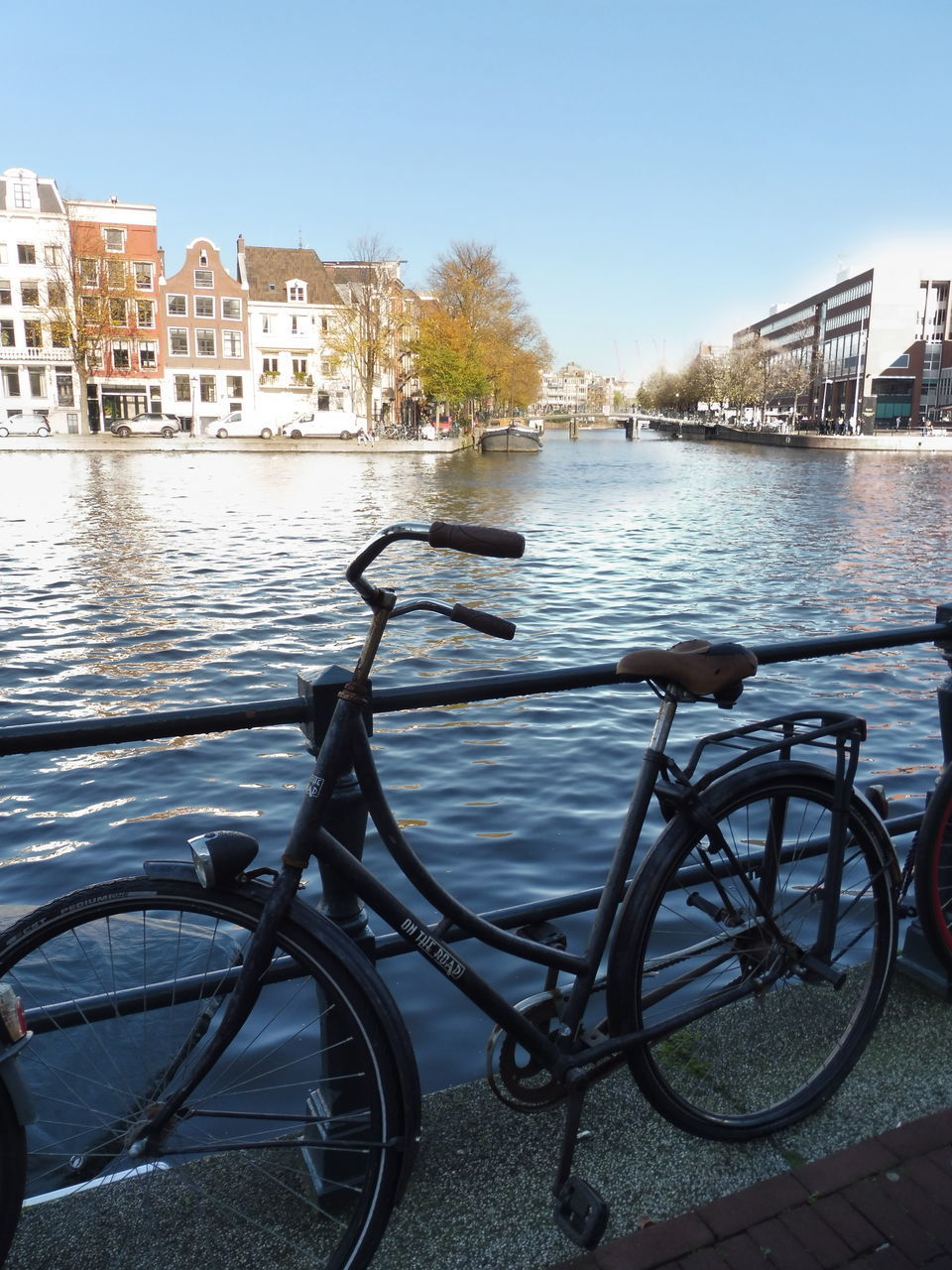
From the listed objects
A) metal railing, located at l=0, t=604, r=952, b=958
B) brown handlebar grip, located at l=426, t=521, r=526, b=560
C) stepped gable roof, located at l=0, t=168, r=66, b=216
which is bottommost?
metal railing, located at l=0, t=604, r=952, b=958

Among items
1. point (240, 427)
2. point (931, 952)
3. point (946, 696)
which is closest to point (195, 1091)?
point (931, 952)

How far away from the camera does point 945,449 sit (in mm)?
71625

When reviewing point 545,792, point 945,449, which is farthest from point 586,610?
point 945,449

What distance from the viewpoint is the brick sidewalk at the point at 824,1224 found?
215cm

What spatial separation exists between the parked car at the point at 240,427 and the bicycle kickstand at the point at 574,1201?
5999 cm

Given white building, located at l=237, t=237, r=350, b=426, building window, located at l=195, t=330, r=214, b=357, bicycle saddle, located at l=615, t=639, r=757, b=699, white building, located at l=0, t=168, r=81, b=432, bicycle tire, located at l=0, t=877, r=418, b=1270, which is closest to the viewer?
bicycle tire, located at l=0, t=877, r=418, b=1270

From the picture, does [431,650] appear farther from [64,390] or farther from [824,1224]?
[64,390]

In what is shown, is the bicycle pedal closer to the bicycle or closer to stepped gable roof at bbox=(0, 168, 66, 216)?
the bicycle

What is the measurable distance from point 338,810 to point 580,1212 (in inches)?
36.3

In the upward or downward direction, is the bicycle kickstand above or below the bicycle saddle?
below

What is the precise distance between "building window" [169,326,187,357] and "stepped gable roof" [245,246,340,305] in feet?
22.5

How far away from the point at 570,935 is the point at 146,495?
2725 cm

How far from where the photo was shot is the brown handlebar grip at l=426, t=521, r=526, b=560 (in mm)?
1905

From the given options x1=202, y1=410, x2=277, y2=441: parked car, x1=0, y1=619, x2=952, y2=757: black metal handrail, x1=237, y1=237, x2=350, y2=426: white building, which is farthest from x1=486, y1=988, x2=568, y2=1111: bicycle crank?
x1=237, y1=237, x2=350, y2=426: white building
